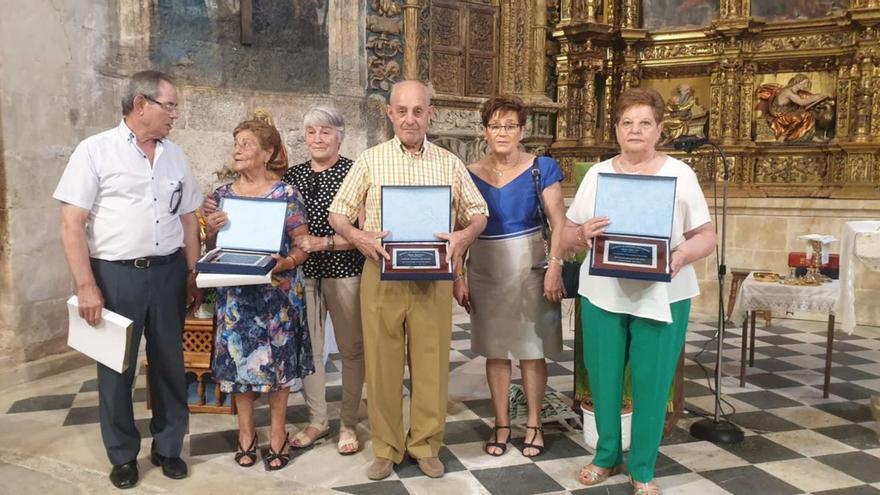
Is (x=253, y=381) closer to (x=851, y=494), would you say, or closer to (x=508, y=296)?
(x=508, y=296)

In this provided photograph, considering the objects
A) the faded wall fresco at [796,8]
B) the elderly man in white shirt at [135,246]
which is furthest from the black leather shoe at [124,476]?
the faded wall fresco at [796,8]

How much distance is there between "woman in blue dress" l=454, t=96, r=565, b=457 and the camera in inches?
135

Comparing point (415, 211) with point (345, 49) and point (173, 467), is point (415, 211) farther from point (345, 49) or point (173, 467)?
point (345, 49)

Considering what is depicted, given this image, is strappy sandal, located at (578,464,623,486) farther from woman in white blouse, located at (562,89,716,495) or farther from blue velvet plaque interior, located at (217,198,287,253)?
blue velvet plaque interior, located at (217,198,287,253)

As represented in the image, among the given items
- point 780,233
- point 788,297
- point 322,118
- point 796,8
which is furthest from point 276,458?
point 796,8

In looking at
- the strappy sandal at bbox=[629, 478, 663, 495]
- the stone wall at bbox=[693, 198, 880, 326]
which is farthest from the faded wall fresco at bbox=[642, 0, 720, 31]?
the strappy sandal at bbox=[629, 478, 663, 495]

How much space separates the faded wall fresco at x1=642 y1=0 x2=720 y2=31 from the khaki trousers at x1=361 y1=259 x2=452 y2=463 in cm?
619

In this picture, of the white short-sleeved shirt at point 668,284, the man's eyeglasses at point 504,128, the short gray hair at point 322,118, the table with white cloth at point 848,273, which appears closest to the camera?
the white short-sleeved shirt at point 668,284

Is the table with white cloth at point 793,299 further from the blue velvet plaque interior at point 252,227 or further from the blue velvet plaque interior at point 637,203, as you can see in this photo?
the blue velvet plaque interior at point 252,227

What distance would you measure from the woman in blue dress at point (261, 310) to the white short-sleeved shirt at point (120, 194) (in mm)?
234

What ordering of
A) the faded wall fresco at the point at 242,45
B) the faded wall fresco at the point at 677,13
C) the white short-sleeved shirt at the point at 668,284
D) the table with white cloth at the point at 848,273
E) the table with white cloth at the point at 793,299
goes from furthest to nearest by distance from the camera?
1. the faded wall fresco at the point at 677,13
2. the faded wall fresco at the point at 242,45
3. the table with white cloth at the point at 793,299
4. the table with white cloth at the point at 848,273
5. the white short-sleeved shirt at the point at 668,284

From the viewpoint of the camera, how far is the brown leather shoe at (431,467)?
3.31 meters

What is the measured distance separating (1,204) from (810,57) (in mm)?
A: 7583

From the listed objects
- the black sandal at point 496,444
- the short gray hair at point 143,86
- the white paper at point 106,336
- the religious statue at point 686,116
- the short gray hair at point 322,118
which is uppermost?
the religious statue at point 686,116
